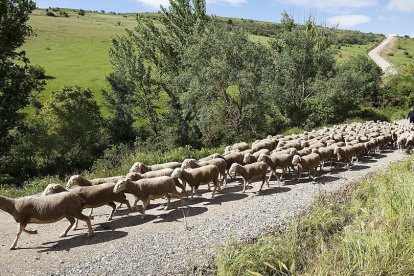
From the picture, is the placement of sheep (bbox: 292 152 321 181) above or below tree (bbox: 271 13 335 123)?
below

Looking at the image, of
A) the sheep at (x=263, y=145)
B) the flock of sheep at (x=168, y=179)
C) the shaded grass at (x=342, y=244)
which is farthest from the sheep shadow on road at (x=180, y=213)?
the sheep at (x=263, y=145)

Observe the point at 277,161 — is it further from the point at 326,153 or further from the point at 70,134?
the point at 70,134

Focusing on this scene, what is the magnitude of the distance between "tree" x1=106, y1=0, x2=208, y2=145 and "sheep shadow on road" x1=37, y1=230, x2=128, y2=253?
107 feet

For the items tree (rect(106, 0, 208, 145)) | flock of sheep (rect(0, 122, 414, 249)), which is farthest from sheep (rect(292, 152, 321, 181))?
tree (rect(106, 0, 208, 145))

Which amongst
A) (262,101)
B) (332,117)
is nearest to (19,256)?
(262,101)

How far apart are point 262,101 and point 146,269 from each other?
3064cm

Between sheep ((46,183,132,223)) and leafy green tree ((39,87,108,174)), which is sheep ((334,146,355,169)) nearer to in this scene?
sheep ((46,183,132,223))

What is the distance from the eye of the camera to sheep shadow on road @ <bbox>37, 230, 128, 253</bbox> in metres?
10.3

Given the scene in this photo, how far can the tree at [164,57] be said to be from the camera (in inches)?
1786

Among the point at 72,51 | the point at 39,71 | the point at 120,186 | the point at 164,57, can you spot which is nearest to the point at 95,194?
the point at 120,186

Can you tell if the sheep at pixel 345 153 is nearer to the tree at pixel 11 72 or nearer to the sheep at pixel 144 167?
the sheep at pixel 144 167

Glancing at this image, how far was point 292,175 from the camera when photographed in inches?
712

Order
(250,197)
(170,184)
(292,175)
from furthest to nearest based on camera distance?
(292,175), (250,197), (170,184)

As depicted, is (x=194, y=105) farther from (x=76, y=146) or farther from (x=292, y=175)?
(x=292, y=175)
